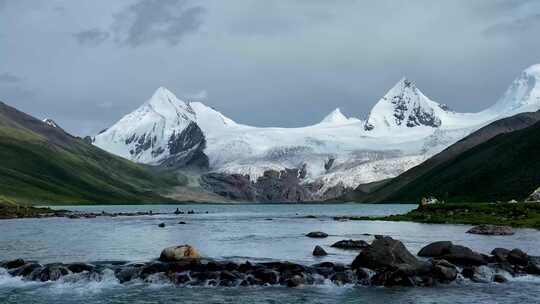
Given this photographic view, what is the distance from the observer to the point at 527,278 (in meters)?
50.6

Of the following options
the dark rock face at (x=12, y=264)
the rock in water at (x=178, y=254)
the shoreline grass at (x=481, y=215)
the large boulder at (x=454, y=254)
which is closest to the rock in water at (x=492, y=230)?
the shoreline grass at (x=481, y=215)

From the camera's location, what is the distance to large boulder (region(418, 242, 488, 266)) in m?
55.7

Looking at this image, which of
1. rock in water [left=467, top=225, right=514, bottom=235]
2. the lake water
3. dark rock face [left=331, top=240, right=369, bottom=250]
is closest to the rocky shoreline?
the lake water

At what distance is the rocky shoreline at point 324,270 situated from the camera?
49.1 m

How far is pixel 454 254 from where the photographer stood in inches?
2261

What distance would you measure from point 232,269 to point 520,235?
4673 centimetres

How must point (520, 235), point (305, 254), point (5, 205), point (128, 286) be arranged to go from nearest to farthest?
1. point (128, 286)
2. point (305, 254)
3. point (520, 235)
4. point (5, 205)

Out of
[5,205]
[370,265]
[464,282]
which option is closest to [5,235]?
[370,265]

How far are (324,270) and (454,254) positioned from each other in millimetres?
13022

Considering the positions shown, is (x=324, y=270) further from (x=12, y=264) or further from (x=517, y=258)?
(x=12, y=264)

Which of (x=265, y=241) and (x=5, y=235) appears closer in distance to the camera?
(x=265, y=241)

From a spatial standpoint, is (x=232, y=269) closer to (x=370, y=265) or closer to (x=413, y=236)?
(x=370, y=265)

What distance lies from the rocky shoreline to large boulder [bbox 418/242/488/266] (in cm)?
8

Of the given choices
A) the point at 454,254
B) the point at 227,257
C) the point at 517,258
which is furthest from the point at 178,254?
the point at 517,258
